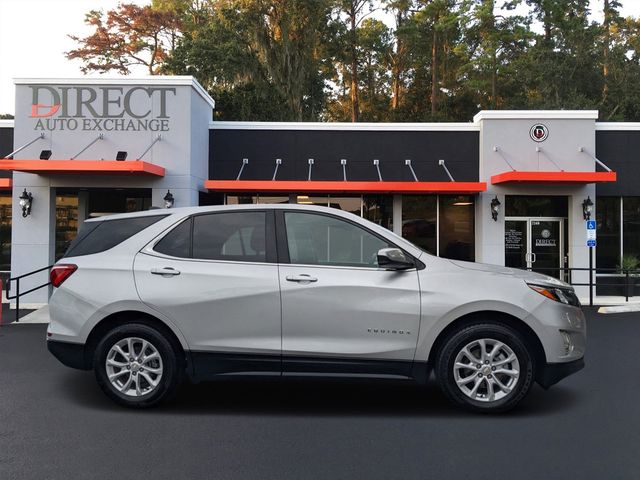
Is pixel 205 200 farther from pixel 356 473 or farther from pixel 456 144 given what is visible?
pixel 356 473

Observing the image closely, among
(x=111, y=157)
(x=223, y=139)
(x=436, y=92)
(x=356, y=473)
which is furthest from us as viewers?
(x=436, y=92)

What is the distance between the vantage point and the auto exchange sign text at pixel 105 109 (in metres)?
15.0

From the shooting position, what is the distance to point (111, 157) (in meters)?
15.1

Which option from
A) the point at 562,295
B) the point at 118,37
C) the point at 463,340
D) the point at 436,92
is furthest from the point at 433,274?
the point at 118,37

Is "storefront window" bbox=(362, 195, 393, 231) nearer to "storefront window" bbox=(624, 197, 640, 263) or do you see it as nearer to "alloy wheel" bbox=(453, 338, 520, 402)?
"storefront window" bbox=(624, 197, 640, 263)

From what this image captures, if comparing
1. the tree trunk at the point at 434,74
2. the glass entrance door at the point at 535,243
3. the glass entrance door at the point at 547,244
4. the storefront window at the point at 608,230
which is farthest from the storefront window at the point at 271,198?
the tree trunk at the point at 434,74

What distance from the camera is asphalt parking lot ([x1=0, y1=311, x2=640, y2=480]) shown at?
13.8ft

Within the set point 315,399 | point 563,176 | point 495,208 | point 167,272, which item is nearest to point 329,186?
point 495,208

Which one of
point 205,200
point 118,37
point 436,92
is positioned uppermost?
point 118,37

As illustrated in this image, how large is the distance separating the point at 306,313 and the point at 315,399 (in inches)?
46.5

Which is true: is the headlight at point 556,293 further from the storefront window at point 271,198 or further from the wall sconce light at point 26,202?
the wall sconce light at point 26,202

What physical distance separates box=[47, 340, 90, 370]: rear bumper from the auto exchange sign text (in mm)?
10255

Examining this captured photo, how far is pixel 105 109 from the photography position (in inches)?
592

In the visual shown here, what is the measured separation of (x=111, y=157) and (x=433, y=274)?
38.6 ft
